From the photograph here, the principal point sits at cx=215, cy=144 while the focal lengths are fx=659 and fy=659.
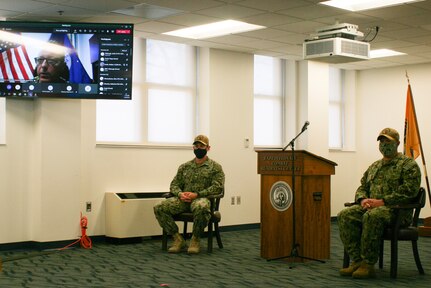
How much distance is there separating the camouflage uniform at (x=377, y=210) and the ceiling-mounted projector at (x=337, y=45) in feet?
5.96

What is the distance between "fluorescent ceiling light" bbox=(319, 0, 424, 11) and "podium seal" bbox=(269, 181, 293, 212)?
6.49 ft

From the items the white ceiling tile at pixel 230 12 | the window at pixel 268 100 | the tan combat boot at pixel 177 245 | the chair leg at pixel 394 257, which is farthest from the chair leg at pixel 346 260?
the window at pixel 268 100

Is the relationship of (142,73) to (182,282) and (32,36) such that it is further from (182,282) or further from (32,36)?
(182,282)

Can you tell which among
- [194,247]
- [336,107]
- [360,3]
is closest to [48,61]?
[194,247]

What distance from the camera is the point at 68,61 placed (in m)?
7.16

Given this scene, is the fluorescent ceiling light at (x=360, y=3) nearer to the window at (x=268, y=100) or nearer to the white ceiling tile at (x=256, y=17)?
the white ceiling tile at (x=256, y=17)

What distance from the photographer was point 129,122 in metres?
8.84

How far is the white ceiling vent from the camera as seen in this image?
7.40 metres

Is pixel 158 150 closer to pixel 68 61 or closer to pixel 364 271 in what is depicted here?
pixel 68 61

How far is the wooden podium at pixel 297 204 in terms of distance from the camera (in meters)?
6.43

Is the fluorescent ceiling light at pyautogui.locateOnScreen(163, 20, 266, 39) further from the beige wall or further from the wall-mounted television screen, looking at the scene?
the wall-mounted television screen

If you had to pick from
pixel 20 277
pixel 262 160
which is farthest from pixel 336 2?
pixel 20 277

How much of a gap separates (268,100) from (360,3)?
148 inches

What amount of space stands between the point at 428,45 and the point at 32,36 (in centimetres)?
547
